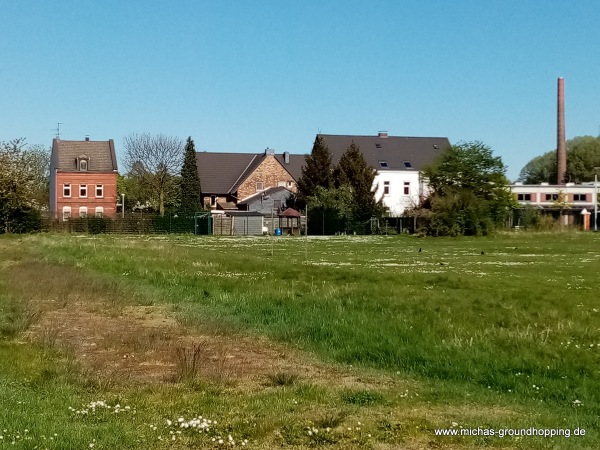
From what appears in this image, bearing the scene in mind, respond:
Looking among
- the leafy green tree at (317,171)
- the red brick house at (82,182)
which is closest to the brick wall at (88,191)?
the red brick house at (82,182)

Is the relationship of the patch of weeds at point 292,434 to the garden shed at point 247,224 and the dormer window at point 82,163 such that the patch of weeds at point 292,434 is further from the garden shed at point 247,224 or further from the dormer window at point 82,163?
the dormer window at point 82,163

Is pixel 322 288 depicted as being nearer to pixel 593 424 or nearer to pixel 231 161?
pixel 593 424

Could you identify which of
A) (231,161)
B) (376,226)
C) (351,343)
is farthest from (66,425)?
(231,161)

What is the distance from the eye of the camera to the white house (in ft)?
318

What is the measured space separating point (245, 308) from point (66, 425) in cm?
975

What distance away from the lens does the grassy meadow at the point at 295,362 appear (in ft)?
22.6

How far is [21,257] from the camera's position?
1240 inches

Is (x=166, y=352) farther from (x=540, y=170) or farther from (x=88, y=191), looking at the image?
(x=540, y=170)

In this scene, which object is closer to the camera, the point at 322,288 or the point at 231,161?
the point at 322,288

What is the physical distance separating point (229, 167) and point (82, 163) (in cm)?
2288

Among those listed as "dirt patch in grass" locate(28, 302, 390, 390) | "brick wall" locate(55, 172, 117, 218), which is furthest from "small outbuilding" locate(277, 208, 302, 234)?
"dirt patch in grass" locate(28, 302, 390, 390)

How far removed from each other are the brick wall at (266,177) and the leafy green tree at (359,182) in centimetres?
1816

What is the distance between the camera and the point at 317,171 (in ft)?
279

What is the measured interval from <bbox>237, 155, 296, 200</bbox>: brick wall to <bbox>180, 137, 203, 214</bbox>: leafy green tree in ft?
21.5
